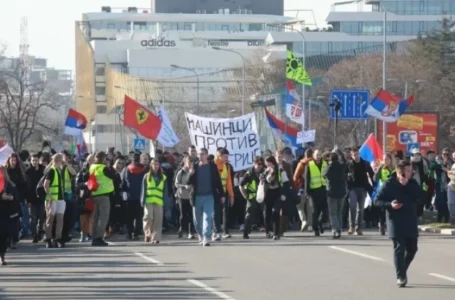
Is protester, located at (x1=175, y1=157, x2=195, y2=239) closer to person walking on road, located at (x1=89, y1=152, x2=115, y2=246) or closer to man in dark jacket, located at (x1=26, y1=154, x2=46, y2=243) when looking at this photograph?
person walking on road, located at (x1=89, y1=152, x2=115, y2=246)

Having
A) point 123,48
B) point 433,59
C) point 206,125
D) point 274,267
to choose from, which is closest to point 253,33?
point 123,48

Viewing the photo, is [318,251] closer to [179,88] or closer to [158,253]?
[158,253]

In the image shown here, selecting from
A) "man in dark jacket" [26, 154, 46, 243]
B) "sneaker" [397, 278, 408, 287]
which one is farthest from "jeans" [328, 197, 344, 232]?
"sneaker" [397, 278, 408, 287]

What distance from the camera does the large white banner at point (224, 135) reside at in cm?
3102

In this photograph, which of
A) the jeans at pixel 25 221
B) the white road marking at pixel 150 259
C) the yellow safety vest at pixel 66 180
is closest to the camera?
the white road marking at pixel 150 259

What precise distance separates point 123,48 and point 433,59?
76.6m

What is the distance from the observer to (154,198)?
86.1 ft

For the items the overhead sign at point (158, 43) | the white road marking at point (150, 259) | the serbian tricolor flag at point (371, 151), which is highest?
the overhead sign at point (158, 43)

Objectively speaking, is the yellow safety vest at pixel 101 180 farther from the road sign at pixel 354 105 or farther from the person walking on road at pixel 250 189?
the road sign at pixel 354 105

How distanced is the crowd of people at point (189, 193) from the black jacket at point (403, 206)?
687 centimetres

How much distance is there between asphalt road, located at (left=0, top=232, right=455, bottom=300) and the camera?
16.7m

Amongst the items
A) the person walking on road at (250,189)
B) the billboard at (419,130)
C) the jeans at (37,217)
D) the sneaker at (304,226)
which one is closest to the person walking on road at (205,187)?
the person walking on road at (250,189)

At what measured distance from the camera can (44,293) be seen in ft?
55.2

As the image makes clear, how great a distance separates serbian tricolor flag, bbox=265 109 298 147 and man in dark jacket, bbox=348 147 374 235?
1316 centimetres
